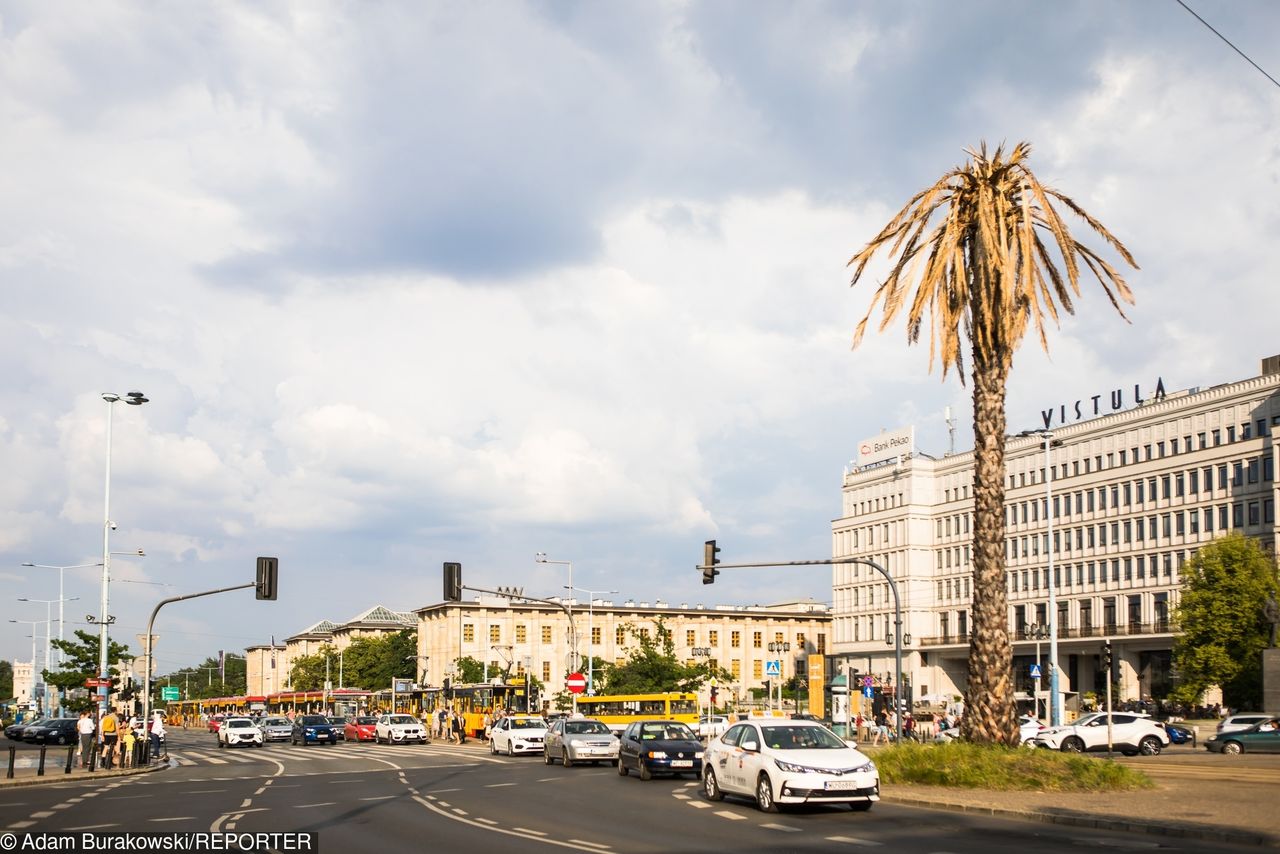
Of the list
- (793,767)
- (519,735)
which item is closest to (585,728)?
(519,735)

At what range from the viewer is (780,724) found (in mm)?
22922

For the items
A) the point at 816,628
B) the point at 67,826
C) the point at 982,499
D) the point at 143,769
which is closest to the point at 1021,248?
the point at 982,499

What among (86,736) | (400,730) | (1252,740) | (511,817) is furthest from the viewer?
(400,730)

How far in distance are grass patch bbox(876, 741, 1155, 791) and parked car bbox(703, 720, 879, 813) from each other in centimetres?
372

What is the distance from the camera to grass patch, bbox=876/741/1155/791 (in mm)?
24375

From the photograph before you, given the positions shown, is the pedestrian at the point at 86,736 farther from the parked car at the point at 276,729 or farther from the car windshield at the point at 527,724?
the parked car at the point at 276,729

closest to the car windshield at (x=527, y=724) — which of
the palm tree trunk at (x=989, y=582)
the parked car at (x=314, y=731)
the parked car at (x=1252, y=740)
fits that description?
the parked car at (x=314, y=731)

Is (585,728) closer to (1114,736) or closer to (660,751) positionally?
(660,751)

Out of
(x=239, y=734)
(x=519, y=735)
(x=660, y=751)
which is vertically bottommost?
(x=239, y=734)

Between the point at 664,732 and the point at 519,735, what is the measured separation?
17.7 meters

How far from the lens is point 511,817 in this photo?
21.9 metres

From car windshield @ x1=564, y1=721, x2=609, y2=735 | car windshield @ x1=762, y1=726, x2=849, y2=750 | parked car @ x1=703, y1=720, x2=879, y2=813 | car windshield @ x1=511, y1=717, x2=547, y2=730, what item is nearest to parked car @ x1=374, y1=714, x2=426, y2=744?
car windshield @ x1=511, y1=717, x2=547, y2=730

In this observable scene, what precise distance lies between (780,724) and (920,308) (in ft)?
34.6

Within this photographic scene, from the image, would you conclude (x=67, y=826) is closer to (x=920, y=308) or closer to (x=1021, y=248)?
(x=920, y=308)
